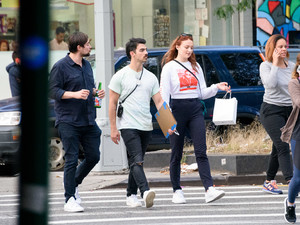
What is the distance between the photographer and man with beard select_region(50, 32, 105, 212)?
686 cm

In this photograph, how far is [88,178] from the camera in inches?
384

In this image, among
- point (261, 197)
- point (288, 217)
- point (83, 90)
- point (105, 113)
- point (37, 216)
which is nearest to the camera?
point (37, 216)

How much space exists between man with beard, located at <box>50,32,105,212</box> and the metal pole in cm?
562

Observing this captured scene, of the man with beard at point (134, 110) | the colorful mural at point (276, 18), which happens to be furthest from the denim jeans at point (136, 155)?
the colorful mural at point (276, 18)

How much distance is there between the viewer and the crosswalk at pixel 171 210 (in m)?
6.43

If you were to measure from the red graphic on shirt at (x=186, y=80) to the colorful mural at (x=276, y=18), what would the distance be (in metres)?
12.6

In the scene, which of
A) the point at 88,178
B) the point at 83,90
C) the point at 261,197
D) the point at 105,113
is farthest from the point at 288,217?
the point at 105,113

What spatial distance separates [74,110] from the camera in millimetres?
6934

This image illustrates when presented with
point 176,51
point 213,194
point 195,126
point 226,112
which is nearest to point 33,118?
point 213,194

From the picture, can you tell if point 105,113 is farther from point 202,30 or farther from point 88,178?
point 202,30

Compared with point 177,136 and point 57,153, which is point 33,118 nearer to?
point 177,136

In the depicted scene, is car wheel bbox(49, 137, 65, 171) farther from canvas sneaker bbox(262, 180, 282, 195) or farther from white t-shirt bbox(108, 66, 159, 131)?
canvas sneaker bbox(262, 180, 282, 195)

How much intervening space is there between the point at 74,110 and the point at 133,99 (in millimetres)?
609

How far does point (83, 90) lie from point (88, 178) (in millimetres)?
3231
